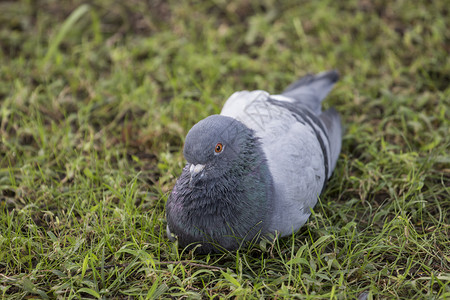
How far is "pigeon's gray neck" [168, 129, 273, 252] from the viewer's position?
3.22 m

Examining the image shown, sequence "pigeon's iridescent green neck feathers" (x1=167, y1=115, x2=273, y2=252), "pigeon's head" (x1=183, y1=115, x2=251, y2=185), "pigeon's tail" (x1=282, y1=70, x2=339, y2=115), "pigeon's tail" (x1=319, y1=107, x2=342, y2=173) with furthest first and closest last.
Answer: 1. "pigeon's tail" (x1=282, y1=70, x2=339, y2=115)
2. "pigeon's tail" (x1=319, y1=107, x2=342, y2=173)
3. "pigeon's iridescent green neck feathers" (x1=167, y1=115, x2=273, y2=252)
4. "pigeon's head" (x1=183, y1=115, x2=251, y2=185)

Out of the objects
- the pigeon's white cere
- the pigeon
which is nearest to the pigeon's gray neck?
the pigeon

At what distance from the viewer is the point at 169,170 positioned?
4094 mm

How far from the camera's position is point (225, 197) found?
322 centimetres

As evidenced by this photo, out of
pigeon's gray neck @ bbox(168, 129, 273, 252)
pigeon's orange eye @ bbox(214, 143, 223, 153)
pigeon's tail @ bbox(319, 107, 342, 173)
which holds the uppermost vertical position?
pigeon's orange eye @ bbox(214, 143, 223, 153)

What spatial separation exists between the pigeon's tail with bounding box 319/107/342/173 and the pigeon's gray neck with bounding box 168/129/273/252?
3.77 ft

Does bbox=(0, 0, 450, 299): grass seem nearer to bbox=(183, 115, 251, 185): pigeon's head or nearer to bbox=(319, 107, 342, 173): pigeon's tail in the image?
bbox=(319, 107, 342, 173): pigeon's tail

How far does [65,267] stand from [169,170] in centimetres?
125

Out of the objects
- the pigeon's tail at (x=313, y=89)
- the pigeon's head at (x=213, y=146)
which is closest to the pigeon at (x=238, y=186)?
the pigeon's head at (x=213, y=146)

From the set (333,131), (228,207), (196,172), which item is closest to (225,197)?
(228,207)

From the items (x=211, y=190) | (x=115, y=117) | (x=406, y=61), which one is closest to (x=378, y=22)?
(x=406, y=61)

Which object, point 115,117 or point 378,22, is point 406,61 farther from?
point 115,117

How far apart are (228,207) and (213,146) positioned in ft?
1.46

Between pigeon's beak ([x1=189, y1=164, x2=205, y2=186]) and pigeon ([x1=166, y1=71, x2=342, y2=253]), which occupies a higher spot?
pigeon's beak ([x1=189, y1=164, x2=205, y2=186])
